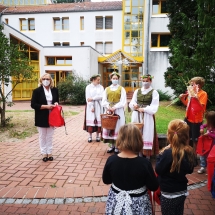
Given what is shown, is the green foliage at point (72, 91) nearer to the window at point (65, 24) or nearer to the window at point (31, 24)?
the window at point (65, 24)

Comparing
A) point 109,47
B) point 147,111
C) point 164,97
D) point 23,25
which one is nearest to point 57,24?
point 23,25

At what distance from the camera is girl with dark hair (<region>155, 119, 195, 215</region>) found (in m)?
2.35

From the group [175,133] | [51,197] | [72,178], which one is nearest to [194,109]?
[175,133]

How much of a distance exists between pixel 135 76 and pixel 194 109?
2176cm

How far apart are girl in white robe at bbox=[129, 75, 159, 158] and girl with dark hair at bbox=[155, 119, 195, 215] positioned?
7.43ft

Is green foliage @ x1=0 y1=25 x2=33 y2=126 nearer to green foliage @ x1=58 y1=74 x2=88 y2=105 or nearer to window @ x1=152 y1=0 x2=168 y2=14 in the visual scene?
green foliage @ x1=58 y1=74 x2=88 y2=105

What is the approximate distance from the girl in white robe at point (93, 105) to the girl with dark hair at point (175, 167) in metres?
4.34

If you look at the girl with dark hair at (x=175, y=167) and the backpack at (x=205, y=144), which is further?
the backpack at (x=205, y=144)

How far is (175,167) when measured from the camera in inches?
91.3

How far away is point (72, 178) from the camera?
4.32 m

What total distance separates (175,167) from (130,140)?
60 cm

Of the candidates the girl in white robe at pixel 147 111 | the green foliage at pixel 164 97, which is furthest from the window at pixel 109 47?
the girl in white robe at pixel 147 111

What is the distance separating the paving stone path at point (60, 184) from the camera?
3.34 meters

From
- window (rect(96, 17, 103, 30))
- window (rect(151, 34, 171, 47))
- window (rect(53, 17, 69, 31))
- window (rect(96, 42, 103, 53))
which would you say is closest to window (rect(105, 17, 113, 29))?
window (rect(96, 17, 103, 30))
